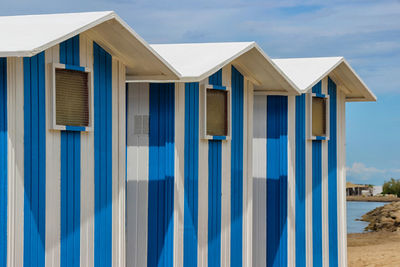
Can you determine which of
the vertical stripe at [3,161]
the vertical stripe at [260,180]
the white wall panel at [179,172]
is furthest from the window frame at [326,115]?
the vertical stripe at [3,161]

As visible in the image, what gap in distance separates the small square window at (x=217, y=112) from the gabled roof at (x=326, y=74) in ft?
5.43

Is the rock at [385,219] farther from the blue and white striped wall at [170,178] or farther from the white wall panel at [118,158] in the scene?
the white wall panel at [118,158]

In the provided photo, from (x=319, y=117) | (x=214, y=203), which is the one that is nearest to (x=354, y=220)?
(x=319, y=117)

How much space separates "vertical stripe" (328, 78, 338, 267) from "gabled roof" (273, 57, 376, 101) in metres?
0.29

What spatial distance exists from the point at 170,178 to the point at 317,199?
4146 mm

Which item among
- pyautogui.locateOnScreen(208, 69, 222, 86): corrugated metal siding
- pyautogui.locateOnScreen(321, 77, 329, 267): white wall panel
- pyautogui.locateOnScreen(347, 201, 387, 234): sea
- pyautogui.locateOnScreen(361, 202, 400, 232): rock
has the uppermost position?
pyautogui.locateOnScreen(208, 69, 222, 86): corrugated metal siding

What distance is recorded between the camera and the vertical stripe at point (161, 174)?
404 inches

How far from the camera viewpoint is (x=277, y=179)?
42.2ft

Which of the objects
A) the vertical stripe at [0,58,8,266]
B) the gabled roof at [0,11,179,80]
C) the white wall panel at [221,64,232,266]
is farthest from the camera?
the white wall panel at [221,64,232,266]

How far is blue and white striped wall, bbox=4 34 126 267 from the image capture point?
24.9 feet

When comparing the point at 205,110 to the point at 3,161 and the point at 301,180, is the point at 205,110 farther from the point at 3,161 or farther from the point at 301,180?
the point at 3,161

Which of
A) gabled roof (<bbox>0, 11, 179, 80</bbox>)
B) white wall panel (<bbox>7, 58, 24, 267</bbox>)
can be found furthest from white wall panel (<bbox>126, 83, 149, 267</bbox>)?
white wall panel (<bbox>7, 58, 24, 267</bbox>)

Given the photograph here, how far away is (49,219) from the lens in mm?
8031

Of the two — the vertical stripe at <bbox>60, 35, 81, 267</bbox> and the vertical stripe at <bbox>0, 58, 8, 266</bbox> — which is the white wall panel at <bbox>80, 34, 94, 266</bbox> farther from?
the vertical stripe at <bbox>0, 58, 8, 266</bbox>
